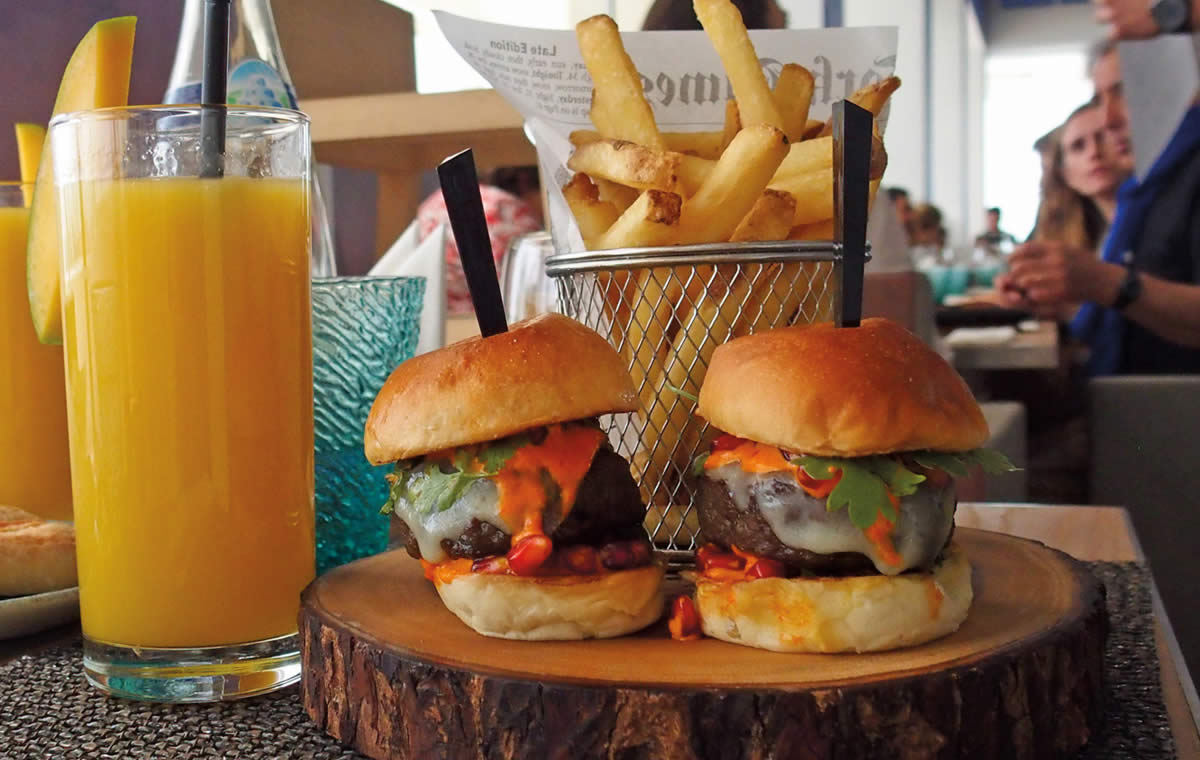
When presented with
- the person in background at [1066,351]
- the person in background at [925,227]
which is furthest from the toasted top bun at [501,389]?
the person in background at [925,227]

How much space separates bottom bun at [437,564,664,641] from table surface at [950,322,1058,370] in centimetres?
346

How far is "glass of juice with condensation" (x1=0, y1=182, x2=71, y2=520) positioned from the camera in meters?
1.31

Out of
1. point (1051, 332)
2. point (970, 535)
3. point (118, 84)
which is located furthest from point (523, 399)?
point (1051, 332)

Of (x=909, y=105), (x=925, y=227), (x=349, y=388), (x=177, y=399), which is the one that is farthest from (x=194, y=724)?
(x=909, y=105)

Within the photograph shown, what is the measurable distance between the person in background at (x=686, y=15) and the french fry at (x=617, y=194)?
7.31 feet

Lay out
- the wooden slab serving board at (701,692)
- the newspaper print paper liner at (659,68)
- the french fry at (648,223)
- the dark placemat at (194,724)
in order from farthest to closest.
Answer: the newspaper print paper liner at (659,68) < the french fry at (648,223) < the dark placemat at (194,724) < the wooden slab serving board at (701,692)

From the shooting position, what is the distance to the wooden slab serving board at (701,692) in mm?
740

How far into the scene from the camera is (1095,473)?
356 cm

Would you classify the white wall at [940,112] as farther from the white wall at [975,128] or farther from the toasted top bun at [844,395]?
the toasted top bun at [844,395]

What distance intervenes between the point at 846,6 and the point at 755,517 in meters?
12.8

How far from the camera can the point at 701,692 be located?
2.43 feet

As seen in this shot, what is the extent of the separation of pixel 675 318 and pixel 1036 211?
523cm

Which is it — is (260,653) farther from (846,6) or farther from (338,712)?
(846,6)

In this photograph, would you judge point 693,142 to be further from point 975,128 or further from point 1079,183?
point 975,128
